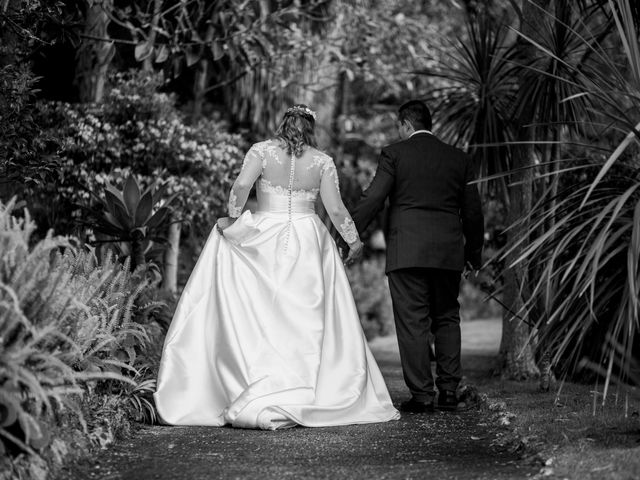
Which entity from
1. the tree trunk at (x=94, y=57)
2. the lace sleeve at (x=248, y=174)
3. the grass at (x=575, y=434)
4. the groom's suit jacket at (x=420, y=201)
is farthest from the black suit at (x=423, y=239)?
the tree trunk at (x=94, y=57)

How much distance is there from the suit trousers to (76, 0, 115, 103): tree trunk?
4013 millimetres

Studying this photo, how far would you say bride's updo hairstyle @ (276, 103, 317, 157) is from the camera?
616cm

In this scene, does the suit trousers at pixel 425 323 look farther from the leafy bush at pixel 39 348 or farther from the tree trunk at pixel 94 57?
the tree trunk at pixel 94 57

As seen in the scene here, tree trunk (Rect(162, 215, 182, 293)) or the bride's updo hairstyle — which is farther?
tree trunk (Rect(162, 215, 182, 293))

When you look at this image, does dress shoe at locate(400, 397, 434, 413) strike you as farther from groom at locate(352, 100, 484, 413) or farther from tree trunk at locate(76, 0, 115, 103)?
tree trunk at locate(76, 0, 115, 103)

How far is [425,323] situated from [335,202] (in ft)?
3.29

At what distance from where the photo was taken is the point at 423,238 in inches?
243

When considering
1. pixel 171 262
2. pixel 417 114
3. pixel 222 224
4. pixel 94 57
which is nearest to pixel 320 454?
pixel 222 224

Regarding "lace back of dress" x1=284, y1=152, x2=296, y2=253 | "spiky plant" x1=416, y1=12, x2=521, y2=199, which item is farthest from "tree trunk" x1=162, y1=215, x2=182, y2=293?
"lace back of dress" x1=284, y1=152, x2=296, y2=253

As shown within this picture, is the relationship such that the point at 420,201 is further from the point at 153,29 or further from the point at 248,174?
the point at 153,29

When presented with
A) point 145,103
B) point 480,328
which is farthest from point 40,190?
point 480,328

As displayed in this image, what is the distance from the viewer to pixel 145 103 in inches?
347

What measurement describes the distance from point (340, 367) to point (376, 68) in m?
7.98

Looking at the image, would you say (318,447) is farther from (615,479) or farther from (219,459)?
(615,479)
